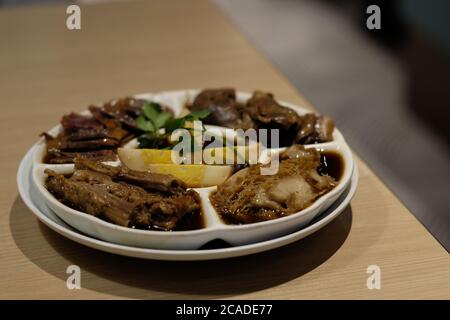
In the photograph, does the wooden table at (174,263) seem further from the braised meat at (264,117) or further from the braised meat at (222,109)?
the braised meat at (222,109)

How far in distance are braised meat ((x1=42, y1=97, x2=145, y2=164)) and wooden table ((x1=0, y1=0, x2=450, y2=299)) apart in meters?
0.18

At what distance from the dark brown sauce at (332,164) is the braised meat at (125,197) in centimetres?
35

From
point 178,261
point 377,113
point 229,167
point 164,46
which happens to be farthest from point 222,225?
point 377,113

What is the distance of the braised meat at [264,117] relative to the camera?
1.61 metres

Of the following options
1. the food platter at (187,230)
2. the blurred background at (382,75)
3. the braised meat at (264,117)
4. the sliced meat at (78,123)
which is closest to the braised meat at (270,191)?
the food platter at (187,230)

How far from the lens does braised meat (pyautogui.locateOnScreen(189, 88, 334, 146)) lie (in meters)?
1.61

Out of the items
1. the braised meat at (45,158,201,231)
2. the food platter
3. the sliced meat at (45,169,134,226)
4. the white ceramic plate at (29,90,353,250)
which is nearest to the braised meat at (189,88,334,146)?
the food platter

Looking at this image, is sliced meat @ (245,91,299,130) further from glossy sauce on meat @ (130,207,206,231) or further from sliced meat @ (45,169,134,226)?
sliced meat @ (45,169,134,226)

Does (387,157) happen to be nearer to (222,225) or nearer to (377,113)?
(377,113)

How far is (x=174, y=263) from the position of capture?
1.29 meters

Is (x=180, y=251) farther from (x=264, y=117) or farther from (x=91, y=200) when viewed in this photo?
(x=264, y=117)

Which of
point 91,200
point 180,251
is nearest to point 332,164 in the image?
point 180,251
